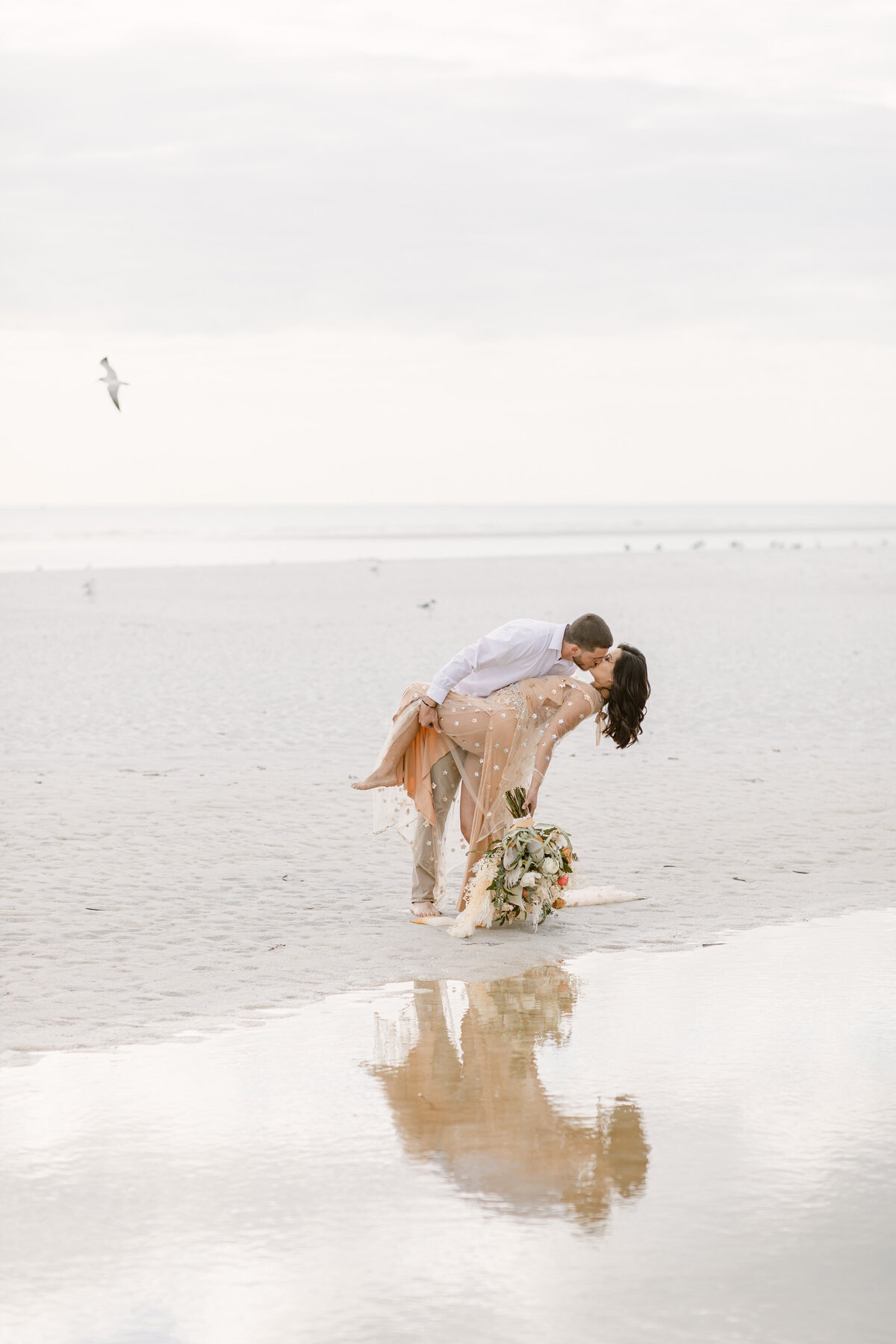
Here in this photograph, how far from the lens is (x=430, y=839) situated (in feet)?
24.5

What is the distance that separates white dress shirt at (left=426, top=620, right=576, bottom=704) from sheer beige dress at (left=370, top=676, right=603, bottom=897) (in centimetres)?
6

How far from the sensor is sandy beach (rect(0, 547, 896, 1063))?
6.49 m

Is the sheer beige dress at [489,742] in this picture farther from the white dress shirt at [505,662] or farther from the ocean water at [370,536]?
the ocean water at [370,536]

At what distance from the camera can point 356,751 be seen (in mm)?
13000

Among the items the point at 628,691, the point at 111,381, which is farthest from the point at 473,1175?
the point at 111,381

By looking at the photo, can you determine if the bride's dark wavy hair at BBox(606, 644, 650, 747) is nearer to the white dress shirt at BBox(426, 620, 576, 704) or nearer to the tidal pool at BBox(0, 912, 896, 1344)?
the white dress shirt at BBox(426, 620, 576, 704)

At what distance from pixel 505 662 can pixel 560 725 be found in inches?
16.6

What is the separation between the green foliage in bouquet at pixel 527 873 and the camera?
23.1 feet

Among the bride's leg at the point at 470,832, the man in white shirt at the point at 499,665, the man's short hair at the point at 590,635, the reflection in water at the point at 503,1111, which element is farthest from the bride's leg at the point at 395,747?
the reflection in water at the point at 503,1111

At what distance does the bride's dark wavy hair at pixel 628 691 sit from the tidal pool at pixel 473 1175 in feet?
5.24

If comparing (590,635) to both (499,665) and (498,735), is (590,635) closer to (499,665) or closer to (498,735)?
(499,665)

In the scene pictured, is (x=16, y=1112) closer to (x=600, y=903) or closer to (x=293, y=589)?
(x=600, y=903)

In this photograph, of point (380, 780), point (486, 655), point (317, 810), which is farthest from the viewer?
point (317, 810)

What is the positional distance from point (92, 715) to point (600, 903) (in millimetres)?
8955
